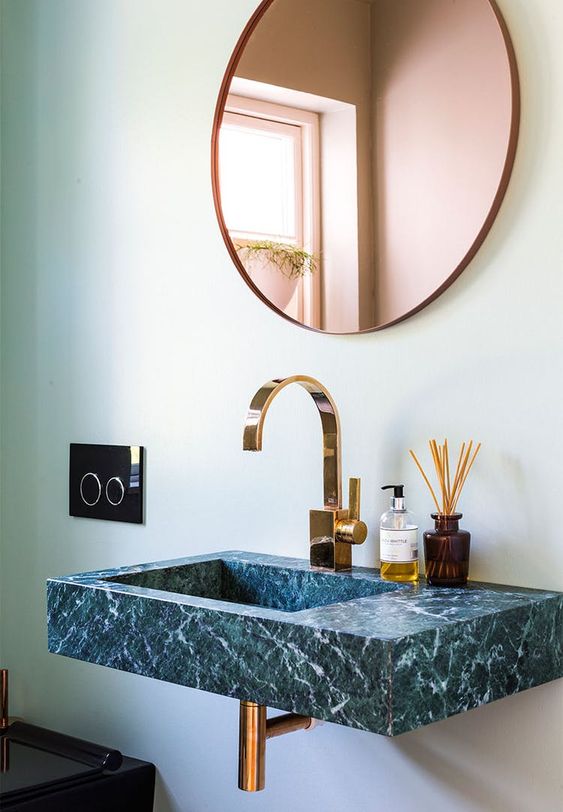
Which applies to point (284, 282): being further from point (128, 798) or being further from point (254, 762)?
point (128, 798)

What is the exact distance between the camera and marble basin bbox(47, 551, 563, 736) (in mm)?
1107

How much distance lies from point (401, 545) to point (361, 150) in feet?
2.08

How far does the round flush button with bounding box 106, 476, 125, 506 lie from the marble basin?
0.53m

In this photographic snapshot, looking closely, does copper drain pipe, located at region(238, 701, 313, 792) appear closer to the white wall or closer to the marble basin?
the marble basin

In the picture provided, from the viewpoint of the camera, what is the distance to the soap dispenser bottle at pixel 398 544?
145 centimetres

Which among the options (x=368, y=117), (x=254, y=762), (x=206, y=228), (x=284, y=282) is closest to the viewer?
(x=254, y=762)

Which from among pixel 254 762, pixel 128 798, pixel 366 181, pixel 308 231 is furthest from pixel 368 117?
pixel 128 798

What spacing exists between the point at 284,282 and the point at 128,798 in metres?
1.03

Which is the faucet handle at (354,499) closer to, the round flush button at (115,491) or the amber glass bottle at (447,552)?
the amber glass bottle at (447,552)

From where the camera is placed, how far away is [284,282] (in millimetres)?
1727

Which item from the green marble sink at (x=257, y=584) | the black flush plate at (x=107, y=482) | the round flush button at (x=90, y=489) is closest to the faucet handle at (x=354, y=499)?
the green marble sink at (x=257, y=584)

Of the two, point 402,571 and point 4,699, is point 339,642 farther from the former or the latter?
point 4,699

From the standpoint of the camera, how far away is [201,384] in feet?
6.35

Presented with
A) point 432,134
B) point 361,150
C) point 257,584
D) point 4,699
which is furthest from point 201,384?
point 4,699
